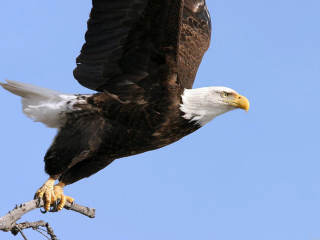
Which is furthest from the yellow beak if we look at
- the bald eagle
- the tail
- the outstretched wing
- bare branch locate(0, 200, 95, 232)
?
bare branch locate(0, 200, 95, 232)

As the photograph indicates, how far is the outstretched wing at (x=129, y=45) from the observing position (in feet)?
21.7

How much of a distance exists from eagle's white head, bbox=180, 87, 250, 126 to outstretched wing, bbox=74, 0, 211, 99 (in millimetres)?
277

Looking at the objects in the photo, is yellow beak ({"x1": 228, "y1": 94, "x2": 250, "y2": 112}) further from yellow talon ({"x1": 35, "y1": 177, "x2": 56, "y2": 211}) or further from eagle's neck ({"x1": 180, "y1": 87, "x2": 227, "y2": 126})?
yellow talon ({"x1": 35, "y1": 177, "x2": 56, "y2": 211})

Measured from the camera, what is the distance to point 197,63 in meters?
8.31

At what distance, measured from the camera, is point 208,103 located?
7051 mm

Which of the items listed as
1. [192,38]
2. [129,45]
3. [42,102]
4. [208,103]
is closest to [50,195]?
[42,102]

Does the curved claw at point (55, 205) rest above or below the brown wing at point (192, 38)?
below

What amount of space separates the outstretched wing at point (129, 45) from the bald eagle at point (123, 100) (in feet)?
0.03

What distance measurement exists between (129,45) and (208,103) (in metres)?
1.06

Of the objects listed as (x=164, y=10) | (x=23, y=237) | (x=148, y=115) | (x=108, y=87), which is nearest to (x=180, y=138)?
(x=148, y=115)

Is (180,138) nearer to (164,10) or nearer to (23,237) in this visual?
(164,10)

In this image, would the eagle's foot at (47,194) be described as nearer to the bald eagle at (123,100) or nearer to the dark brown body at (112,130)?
the bald eagle at (123,100)

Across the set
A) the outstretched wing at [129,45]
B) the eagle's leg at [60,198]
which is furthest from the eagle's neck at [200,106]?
the eagle's leg at [60,198]

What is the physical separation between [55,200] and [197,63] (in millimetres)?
2606
